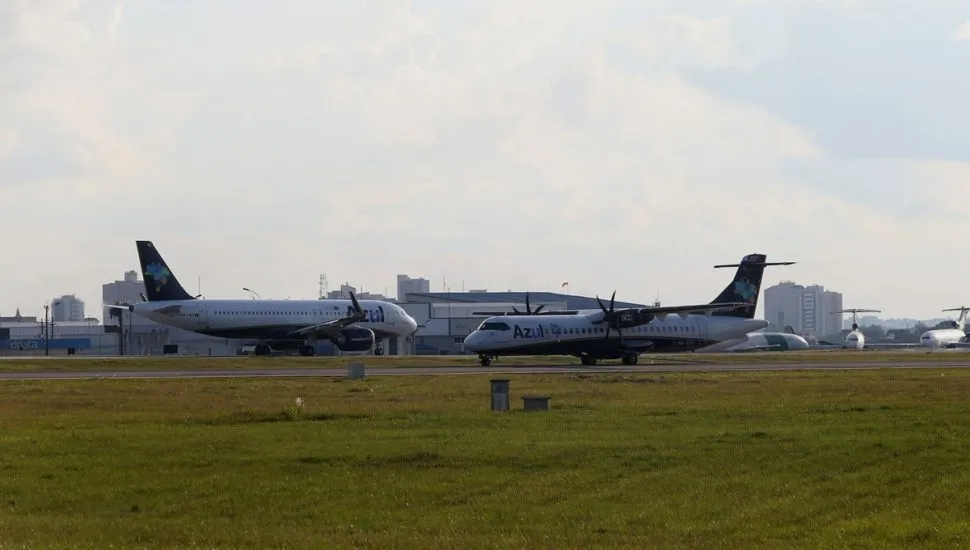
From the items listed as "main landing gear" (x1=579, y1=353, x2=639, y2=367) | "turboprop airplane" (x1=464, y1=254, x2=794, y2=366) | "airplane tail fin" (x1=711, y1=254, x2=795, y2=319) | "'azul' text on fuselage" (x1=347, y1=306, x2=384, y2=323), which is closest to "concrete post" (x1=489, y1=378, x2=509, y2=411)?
"turboprop airplane" (x1=464, y1=254, x2=794, y2=366)

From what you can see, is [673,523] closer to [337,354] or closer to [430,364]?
[430,364]

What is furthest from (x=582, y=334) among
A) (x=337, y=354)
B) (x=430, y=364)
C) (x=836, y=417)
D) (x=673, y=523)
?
(x=673, y=523)

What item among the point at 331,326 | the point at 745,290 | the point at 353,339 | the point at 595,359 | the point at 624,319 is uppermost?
the point at 745,290

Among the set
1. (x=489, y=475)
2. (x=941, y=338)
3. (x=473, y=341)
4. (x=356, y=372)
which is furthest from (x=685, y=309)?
(x=941, y=338)

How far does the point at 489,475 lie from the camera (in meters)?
21.9

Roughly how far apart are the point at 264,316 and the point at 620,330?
32173mm

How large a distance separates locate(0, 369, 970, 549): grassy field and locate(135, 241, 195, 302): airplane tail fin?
57757mm

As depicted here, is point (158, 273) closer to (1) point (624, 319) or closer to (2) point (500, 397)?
(1) point (624, 319)

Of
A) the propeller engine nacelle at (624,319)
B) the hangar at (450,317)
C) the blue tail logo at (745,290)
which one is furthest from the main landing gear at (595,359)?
the hangar at (450,317)

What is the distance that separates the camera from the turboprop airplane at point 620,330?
72.5 metres

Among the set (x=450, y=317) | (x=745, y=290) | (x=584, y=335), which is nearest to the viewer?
(x=584, y=335)

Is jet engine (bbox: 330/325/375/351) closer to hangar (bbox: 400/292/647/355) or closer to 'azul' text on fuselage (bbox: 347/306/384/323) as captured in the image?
'azul' text on fuselage (bbox: 347/306/384/323)

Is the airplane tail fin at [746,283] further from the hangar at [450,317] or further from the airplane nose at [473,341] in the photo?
the hangar at [450,317]

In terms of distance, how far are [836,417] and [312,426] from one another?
13.1 metres
